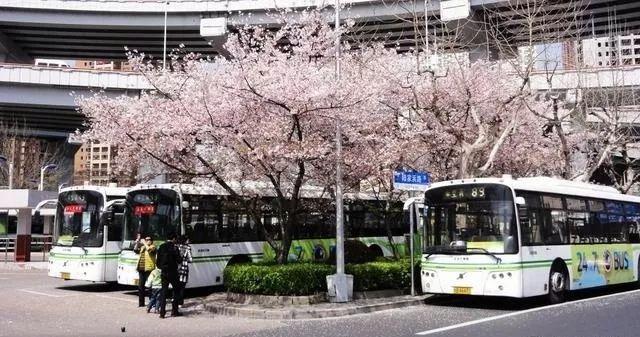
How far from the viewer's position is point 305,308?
13.1 metres

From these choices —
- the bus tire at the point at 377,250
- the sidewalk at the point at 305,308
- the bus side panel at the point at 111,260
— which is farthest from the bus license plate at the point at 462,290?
the bus side panel at the point at 111,260

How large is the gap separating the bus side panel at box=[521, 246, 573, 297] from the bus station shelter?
21.5 meters

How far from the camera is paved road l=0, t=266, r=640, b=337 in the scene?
10.5m

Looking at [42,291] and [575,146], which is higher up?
[575,146]

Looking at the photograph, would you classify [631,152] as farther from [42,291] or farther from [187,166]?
[42,291]

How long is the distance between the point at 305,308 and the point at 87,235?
844 cm

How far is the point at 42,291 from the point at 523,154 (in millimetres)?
17875

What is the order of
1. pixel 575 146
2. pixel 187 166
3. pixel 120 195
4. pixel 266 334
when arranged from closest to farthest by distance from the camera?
pixel 266 334 < pixel 187 166 < pixel 120 195 < pixel 575 146

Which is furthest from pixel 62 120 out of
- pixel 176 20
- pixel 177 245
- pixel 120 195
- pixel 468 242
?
pixel 468 242

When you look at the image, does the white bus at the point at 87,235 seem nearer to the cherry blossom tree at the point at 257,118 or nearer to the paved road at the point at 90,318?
the paved road at the point at 90,318

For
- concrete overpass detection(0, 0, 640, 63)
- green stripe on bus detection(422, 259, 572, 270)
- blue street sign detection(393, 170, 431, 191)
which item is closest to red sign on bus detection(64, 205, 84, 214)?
blue street sign detection(393, 170, 431, 191)

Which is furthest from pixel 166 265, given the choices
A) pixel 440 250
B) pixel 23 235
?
pixel 23 235

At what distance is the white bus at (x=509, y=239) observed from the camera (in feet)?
43.0

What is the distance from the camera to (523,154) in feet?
77.4
